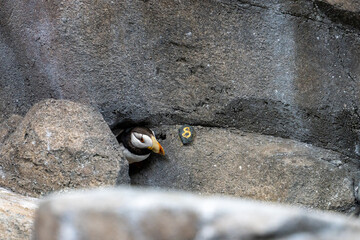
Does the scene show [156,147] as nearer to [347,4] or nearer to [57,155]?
[57,155]

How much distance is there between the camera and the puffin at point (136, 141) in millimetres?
2410

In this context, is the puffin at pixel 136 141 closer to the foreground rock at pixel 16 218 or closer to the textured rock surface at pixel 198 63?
the textured rock surface at pixel 198 63

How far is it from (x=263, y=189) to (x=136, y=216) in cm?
164

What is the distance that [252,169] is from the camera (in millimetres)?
2428

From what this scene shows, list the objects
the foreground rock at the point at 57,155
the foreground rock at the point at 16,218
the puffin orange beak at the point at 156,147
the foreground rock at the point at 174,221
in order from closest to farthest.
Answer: the foreground rock at the point at 174,221 < the foreground rock at the point at 16,218 < the foreground rock at the point at 57,155 < the puffin orange beak at the point at 156,147

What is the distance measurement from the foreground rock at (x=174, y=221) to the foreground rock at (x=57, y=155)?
123cm

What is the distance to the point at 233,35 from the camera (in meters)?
2.43

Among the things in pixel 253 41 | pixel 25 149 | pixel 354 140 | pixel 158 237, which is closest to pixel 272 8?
pixel 253 41

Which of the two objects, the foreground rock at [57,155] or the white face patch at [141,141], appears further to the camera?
the white face patch at [141,141]

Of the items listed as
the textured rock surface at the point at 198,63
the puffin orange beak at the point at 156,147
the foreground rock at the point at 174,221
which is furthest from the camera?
the puffin orange beak at the point at 156,147

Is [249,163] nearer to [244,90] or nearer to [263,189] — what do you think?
[263,189]

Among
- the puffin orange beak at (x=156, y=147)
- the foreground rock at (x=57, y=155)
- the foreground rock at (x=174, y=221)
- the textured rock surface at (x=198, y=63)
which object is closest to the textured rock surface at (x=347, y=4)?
the textured rock surface at (x=198, y=63)

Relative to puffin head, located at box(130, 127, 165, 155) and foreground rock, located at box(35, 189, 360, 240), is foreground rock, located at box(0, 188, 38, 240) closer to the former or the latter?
puffin head, located at box(130, 127, 165, 155)

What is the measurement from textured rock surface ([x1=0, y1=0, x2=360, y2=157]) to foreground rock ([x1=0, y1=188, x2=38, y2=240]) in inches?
23.4
